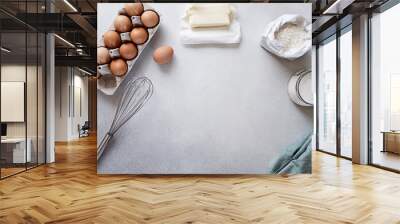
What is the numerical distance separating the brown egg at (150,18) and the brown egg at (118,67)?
59cm

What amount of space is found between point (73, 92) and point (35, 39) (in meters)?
7.72

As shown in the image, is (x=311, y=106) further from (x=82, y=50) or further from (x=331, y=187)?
(x=82, y=50)

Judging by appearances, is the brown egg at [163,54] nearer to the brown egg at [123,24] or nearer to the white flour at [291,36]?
the brown egg at [123,24]

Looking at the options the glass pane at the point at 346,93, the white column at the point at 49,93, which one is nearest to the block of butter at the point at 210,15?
the white column at the point at 49,93

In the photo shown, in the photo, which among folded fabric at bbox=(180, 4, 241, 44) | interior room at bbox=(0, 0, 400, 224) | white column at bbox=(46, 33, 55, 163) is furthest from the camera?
white column at bbox=(46, 33, 55, 163)

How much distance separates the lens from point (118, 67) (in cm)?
495

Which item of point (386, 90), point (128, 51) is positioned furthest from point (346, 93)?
point (128, 51)

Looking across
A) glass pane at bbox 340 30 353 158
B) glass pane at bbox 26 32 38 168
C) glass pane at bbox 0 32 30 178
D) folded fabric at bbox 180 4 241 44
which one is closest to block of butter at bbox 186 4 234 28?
folded fabric at bbox 180 4 241 44

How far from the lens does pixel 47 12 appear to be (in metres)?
6.25

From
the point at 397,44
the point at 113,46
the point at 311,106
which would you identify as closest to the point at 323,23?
the point at 397,44

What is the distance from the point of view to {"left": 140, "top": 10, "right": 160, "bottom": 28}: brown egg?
4949 mm

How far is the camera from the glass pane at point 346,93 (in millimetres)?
7203

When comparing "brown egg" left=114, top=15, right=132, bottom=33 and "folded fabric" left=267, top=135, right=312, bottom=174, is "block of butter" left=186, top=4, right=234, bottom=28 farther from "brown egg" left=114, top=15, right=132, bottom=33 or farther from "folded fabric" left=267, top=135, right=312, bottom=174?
"folded fabric" left=267, top=135, right=312, bottom=174

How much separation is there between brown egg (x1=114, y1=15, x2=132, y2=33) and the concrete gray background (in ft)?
0.60
